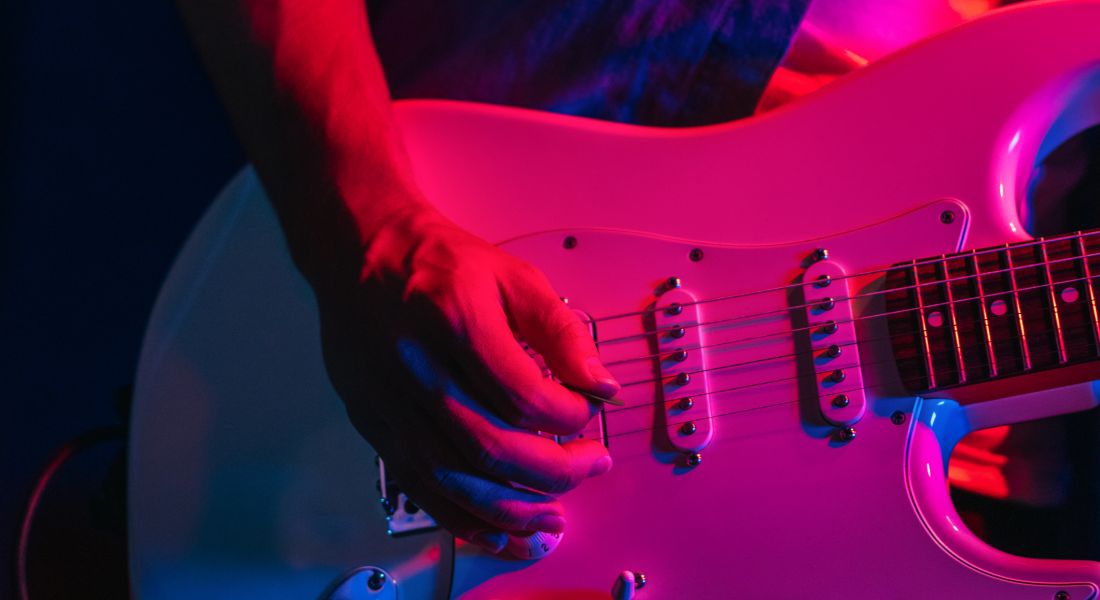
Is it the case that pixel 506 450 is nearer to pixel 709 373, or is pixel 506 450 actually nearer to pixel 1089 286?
pixel 709 373

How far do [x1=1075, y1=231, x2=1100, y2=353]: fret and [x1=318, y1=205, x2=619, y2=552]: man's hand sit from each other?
42 centimetres

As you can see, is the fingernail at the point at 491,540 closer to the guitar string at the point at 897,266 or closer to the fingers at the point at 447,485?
the fingers at the point at 447,485

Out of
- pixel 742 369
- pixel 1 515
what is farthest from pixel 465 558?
pixel 1 515

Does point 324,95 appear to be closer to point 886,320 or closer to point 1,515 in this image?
point 886,320

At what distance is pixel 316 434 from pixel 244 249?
8.5 inches

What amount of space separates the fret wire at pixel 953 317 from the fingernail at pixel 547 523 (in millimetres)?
373

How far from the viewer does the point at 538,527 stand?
26.1 inches

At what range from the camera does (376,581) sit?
2.43ft

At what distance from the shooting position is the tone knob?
696 millimetres

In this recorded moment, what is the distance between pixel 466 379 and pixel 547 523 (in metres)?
0.15

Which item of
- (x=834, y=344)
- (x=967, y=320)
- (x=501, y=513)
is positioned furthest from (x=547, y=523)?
(x=967, y=320)

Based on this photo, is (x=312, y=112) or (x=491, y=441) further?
(x=312, y=112)

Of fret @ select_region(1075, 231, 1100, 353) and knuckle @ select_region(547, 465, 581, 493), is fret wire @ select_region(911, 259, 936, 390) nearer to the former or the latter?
fret @ select_region(1075, 231, 1100, 353)

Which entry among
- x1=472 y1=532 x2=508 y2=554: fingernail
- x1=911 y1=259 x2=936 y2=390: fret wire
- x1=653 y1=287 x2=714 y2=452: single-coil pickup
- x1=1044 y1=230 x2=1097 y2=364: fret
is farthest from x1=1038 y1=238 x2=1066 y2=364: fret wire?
x1=472 y1=532 x2=508 y2=554: fingernail
